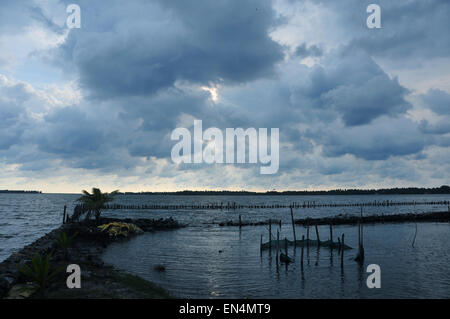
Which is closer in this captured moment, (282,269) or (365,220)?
(282,269)

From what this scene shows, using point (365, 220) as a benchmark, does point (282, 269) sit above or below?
below

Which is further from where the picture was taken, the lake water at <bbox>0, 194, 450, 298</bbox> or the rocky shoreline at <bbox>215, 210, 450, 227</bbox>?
the rocky shoreline at <bbox>215, 210, 450, 227</bbox>

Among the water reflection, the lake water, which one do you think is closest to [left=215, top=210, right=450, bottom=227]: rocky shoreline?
the lake water

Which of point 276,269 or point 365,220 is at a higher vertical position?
point 365,220

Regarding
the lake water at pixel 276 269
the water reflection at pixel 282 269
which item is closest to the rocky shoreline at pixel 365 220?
the lake water at pixel 276 269

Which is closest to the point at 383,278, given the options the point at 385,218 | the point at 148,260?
the point at 148,260

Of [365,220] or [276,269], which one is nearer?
[276,269]

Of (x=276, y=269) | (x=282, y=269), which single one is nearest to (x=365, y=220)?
(x=282, y=269)

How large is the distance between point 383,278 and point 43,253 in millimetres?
26538

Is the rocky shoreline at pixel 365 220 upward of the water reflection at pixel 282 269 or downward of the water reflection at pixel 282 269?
upward

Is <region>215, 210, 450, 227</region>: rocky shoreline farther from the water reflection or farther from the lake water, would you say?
the water reflection

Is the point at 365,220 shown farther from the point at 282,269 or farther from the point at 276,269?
the point at 276,269

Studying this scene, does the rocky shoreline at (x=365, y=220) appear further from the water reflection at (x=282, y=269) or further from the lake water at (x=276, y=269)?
the water reflection at (x=282, y=269)
